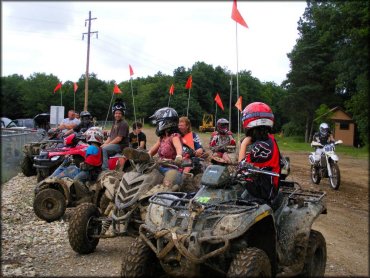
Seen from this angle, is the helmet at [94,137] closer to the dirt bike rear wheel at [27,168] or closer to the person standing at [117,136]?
the person standing at [117,136]

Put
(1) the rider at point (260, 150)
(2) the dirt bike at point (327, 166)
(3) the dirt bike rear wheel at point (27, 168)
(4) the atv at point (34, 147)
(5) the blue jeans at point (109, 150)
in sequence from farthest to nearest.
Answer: (3) the dirt bike rear wheel at point (27, 168) → (4) the atv at point (34, 147) → (2) the dirt bike at point (327, 166) → (5) the blue jeans at point (109, 150) → (1) the rider at point (260, 150)

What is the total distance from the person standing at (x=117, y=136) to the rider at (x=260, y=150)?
4359 mm

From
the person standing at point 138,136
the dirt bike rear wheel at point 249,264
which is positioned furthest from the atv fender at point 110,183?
the person standing at point 138,136

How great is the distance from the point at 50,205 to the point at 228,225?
15.1 ft

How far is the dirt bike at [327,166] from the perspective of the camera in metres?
12.2

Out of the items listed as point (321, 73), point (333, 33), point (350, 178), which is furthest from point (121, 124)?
point (321, 73)

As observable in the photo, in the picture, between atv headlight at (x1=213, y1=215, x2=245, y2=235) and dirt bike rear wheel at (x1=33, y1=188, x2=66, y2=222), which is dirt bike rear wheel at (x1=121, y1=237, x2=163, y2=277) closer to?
atv headlight at (x1=213, y1=215, x2=245, y2=235)

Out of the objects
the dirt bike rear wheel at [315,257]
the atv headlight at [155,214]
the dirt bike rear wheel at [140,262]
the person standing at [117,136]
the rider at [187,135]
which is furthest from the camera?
the person standing at [117,136]

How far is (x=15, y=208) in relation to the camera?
9.12 meters

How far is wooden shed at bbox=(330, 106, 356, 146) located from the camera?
115ft

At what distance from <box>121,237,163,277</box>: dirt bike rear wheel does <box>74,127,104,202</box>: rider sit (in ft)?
12.2

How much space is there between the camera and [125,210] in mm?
5371

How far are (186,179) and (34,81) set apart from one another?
151ft

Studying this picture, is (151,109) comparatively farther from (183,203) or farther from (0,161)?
(183,203)
